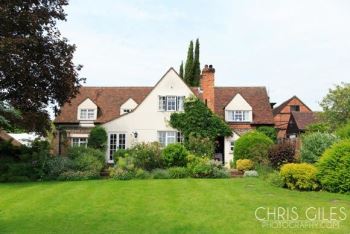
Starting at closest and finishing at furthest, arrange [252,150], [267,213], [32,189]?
[267,213] → [32,189] → [252,150]

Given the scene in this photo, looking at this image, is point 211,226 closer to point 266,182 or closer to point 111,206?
point 111,206

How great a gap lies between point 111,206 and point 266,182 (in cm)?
854

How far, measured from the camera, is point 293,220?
11305mm

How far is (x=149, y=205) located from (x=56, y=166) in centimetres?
1087

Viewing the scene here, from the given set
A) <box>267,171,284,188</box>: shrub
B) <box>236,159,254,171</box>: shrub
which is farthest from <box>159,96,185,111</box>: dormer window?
<box>267,171,284,188</box>: shrub

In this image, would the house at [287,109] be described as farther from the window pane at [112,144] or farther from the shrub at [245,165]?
the shrub at [245,165]

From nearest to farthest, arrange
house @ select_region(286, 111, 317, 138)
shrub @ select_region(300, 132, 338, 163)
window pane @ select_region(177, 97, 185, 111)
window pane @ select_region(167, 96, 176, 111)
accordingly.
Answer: shrub @ select_region(300, 132, 338, 163) → window pane @ select_region(177, 97, 185, 111) → window pane @ select_region(167, 96, 176, 111) → house @ select_region(286, 111, 317, 138)

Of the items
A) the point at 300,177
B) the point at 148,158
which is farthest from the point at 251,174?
the point at 148,158

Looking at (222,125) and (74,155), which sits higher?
(222,125)

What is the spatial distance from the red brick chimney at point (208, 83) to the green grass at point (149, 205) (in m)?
15.8

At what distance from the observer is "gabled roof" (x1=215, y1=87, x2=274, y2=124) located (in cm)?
3547

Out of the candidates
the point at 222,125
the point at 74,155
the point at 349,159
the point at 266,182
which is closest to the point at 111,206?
the point at 266,182

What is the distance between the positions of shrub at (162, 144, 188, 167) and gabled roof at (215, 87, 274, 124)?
1160 cm

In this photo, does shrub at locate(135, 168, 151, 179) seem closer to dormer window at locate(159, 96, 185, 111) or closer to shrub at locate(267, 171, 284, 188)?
shrub at locate(267, 171, 284, 188)
